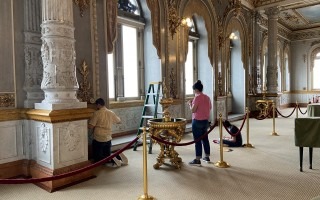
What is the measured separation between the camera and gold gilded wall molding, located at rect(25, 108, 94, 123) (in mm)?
4354

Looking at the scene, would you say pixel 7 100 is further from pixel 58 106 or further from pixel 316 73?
pixel 316 73

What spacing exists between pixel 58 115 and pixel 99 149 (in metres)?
1.53

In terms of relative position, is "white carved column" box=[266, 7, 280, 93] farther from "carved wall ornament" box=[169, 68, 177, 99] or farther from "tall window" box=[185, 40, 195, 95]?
"carved wall ornament" box=[169, 68, 177, 99]

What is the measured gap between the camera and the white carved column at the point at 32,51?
5043 mm

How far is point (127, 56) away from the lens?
339 inches

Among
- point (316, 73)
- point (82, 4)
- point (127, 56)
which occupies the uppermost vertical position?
point (82, 4)

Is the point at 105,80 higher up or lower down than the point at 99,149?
higher up

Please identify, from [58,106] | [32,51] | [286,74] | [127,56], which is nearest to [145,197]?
[58,106]

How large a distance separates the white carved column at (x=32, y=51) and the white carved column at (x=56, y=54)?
0.60 m

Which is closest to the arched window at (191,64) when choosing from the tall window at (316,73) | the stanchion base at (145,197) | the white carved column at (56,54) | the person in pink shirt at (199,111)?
the person in pink shirt at (199,111)

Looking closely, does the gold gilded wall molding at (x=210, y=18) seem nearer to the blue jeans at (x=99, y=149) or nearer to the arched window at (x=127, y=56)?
the arched window at (x=127, y=56)

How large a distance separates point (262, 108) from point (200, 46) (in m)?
4.89

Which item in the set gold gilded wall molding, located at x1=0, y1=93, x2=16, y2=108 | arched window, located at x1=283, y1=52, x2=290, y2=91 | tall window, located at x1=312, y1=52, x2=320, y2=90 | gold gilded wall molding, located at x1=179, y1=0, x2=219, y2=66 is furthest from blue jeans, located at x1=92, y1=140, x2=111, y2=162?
tall window, located at x1=312, y1=52, x2=320, y2=90

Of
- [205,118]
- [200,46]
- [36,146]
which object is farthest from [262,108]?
[36,146]
